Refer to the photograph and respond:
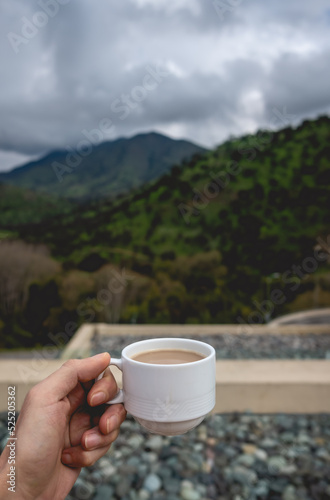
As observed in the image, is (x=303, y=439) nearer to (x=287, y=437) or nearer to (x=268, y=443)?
(x=287, y=437)

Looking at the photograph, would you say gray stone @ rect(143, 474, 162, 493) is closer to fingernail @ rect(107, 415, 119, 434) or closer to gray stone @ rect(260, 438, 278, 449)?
gray stone @ rect(260, 438, 278, 449)

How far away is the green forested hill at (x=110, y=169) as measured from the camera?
1606 inches

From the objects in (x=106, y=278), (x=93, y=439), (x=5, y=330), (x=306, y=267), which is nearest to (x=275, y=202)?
(x=306, y=267)

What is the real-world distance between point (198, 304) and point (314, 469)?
22.3 feet

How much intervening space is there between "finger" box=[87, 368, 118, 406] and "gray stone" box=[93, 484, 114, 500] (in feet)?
4.44

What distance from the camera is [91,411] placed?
1253 millimetres

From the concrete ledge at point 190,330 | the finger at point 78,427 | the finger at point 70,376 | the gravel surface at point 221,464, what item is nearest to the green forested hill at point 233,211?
the concrete ledge at point 190,330

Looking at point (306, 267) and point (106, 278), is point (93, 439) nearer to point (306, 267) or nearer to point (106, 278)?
point (106, 278)

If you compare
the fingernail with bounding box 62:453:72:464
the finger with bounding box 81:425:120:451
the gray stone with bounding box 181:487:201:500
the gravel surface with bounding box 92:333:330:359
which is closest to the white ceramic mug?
the finger with bounding box 81:425:120:451

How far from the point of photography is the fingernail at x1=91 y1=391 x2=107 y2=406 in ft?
3.57

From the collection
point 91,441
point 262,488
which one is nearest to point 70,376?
point 91,441

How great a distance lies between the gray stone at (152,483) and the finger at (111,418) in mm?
1297

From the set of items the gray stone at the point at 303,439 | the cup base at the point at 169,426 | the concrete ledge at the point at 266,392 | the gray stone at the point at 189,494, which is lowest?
the gray stone at the point at 189,494

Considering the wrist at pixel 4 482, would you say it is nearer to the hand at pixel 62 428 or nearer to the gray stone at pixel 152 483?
the hand at pixel 62 428
